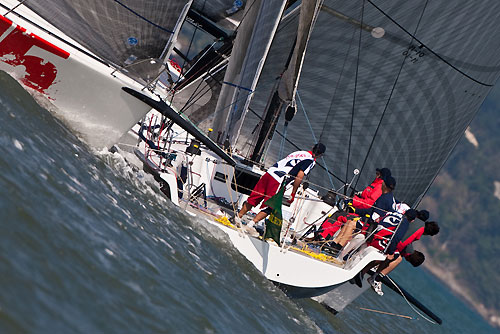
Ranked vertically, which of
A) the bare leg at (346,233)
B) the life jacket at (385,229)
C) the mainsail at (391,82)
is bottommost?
the bare leg at (346,233)

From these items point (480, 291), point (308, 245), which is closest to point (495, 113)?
point (480, 291)

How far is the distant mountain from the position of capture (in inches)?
2360

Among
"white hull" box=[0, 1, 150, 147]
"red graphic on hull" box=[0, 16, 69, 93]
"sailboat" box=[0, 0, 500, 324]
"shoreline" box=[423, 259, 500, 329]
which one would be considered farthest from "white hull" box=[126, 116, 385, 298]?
"shoreline" box=[423, 259, 500, 329]

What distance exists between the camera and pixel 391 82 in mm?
10977

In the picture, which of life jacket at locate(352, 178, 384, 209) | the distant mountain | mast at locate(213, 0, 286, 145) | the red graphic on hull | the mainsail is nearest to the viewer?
the red graphic on hull

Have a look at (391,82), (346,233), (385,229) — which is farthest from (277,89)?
(385,229)

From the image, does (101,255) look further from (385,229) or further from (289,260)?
(385,229)

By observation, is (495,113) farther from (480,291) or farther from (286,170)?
(286,170)

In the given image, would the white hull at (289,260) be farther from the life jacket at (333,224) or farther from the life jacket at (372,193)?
the life jacket at (372,193)

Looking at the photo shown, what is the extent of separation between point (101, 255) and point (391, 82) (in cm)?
806

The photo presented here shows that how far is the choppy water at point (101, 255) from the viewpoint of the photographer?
121 inches

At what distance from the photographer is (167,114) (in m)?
6.73

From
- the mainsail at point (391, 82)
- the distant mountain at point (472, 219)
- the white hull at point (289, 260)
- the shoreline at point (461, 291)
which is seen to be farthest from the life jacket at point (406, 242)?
the distant mountain at point (472, 219)

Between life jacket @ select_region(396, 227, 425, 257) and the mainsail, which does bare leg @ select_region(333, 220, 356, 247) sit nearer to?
life jacket @ select_region(396, 227, 425, 257)
